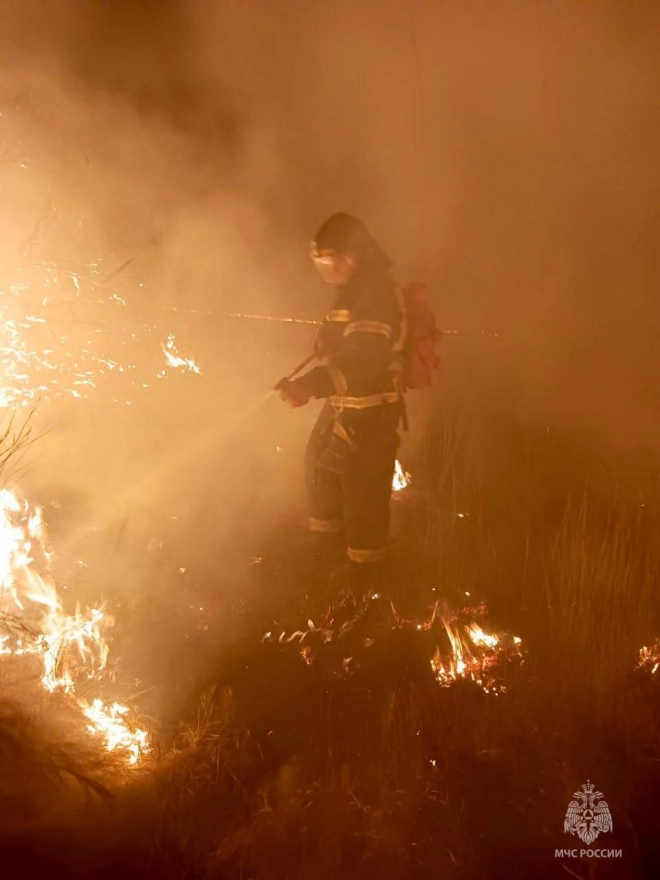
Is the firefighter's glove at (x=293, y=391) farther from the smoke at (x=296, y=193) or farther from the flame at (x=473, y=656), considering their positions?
the flame at (x=473, y=656)

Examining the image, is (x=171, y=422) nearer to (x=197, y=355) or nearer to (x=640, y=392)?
(x=197, y=355)

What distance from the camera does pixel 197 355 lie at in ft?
15.0

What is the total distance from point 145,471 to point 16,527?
902 mm

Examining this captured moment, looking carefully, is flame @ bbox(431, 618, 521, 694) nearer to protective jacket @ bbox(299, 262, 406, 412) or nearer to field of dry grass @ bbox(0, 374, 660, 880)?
field of dry grass @ bbox(0, 374, 660, 880)

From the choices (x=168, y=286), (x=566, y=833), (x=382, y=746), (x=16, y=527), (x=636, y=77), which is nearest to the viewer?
(x=566, y=833)

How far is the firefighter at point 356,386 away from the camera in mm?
3402

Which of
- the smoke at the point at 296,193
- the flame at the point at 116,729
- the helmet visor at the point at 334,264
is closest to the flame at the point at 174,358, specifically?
the smoke at the point at 296,193

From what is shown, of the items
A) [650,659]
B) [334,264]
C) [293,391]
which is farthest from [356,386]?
[650,659]

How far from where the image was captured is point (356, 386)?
349 cm

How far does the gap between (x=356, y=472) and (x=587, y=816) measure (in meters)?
2.02

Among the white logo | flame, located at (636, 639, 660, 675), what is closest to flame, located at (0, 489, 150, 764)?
the white logo

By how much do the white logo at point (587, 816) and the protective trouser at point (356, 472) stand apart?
156 centimetres

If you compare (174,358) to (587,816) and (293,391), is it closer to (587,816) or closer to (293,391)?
(293,391)

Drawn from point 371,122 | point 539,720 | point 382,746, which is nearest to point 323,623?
point 382,746
